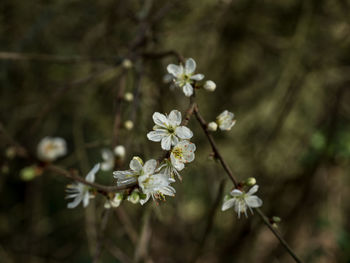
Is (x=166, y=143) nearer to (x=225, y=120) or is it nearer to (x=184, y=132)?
(x=184, y=132)

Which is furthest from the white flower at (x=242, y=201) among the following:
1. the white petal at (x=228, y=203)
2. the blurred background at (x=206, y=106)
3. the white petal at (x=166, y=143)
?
the blurred background at (x=206, y=106)

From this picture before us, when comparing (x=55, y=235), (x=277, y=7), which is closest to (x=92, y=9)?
(x=277, y=7)

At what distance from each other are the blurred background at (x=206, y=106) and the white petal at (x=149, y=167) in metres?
1.09

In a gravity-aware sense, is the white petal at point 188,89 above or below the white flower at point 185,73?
below

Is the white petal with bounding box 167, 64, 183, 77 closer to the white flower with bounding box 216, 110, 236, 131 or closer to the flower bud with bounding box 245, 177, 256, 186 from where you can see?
the white flower with bounding box 216, 110, 236, 131

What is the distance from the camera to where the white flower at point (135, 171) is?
112 centimetres

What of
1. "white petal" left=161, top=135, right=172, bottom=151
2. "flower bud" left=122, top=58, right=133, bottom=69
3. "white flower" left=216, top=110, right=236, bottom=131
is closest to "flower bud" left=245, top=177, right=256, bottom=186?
"white flower" left=216, top=110, right=236, bottom=131

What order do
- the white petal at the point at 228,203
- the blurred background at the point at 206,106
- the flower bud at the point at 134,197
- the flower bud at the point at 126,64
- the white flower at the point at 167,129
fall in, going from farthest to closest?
1. the blurred background at the point at 206,106
2. the flower bud at the point at 126,64
3. the white petal at the point at 228,203
4. the white flower at the point at 167,129
5. the flower bud at the point at 134,197

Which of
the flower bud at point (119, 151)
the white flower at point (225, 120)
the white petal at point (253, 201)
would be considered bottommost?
the white petal at point (253, 201)

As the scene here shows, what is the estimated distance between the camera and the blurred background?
2.56 meters

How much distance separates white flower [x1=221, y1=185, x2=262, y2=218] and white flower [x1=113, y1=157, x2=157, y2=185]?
40 centimetres

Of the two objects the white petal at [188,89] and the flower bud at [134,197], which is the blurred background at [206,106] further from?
the flower bud at [134,197]

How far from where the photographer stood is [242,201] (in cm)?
138

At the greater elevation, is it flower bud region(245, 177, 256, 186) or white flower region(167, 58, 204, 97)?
white flower region(167, 58, 204, 97)
